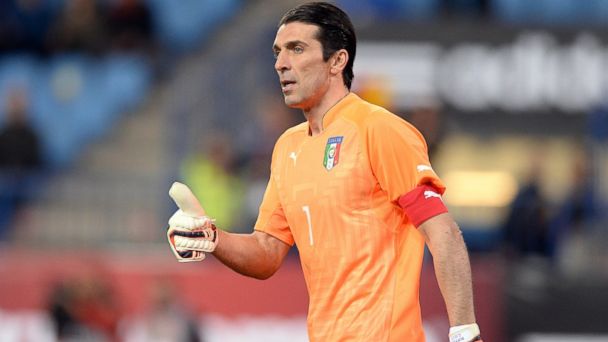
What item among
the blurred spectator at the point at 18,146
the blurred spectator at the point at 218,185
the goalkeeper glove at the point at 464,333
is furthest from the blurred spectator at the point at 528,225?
the goalkeeper glove at the point at 464,333

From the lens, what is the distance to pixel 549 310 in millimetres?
12766

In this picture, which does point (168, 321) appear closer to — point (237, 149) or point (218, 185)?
point (218, 185)

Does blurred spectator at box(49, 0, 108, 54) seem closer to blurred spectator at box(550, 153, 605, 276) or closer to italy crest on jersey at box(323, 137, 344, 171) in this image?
blurred spectator at box(550, 153, 605, 276)

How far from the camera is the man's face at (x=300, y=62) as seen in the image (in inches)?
235

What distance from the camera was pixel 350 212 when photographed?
19.2 ft

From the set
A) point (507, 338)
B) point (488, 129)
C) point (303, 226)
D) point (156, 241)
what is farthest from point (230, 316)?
point (303, 226)

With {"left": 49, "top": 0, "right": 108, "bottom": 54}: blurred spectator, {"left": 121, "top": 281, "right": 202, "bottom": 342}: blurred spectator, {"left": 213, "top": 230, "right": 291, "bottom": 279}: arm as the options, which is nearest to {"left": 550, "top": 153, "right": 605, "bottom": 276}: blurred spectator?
{"left": 121, "top": 281, "right": 202, "bottom": 342}: blurred spectator

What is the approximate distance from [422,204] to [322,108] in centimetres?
74

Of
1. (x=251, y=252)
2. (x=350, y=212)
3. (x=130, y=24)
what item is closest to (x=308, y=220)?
(x=350, y=212)

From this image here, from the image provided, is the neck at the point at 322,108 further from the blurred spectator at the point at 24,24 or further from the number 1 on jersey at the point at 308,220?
the blurred spectator at the point at 24,24

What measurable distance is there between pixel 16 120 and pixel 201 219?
10.1 metres

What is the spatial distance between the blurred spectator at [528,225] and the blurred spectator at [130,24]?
20.6 ft

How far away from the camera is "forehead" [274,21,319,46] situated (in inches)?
235

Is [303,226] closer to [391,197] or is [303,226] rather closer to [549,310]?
[391,197]
